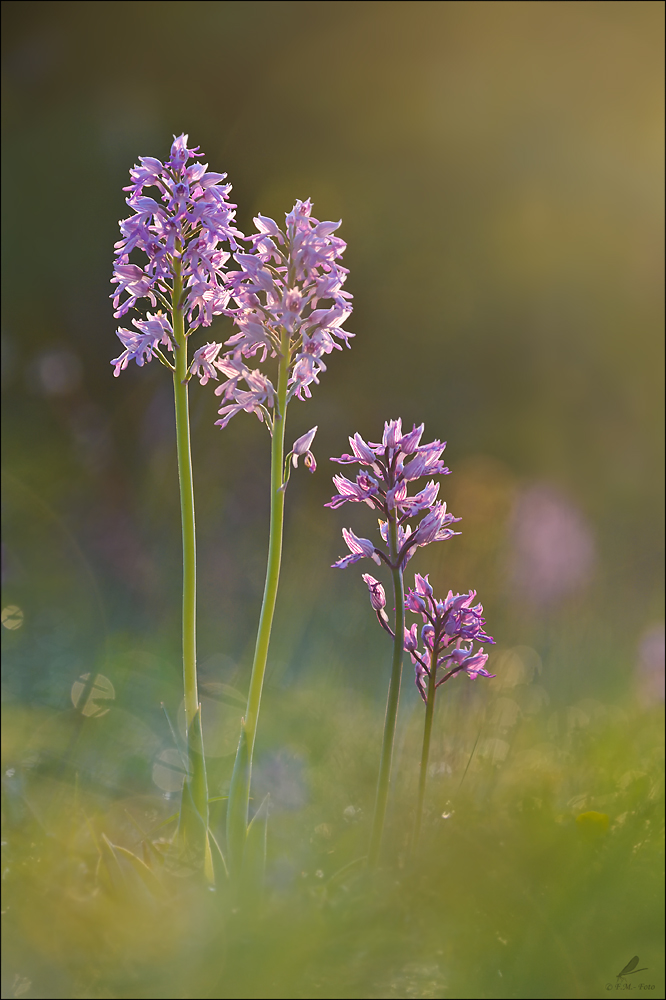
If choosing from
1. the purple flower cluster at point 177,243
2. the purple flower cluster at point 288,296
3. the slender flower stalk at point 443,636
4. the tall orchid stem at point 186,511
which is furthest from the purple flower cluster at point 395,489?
the purple flower cluster at point 177,243

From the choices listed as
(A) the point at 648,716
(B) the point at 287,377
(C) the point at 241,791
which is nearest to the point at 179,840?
(C) the point at 241,791

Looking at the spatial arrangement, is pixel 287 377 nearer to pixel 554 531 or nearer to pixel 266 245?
pixel 266 245

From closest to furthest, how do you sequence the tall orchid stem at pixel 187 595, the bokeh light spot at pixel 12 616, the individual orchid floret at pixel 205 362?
the tall orchid stem at pixel 187 595, the individual orchid floret at pixel 205 362, the bokeh light spot at pixel 12 616

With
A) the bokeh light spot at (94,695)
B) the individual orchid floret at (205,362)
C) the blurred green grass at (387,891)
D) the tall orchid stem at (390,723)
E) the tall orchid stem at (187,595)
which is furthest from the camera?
the bokeh light spot at (94,695)

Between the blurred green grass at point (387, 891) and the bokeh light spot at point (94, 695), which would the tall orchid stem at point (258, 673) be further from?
the bokeh light spot at point (94, 695)

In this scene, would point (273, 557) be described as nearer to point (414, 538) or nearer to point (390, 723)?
point (414, 538)

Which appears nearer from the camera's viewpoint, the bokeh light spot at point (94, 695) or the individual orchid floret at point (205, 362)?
the individual orchid floret at point (205, 362)
